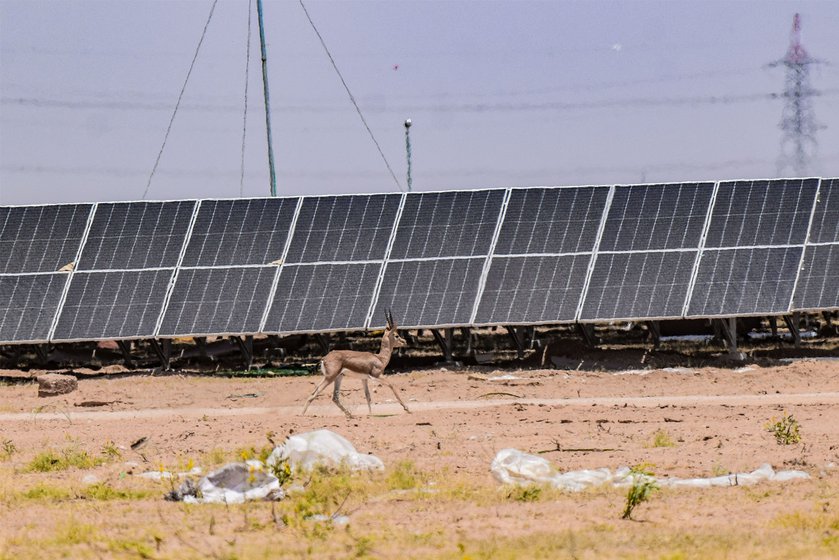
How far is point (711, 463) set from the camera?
14.9 metres

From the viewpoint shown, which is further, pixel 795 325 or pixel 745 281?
pixel 795 325

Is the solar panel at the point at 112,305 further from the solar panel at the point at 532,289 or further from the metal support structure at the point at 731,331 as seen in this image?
the metal support structure at the point at 731,331

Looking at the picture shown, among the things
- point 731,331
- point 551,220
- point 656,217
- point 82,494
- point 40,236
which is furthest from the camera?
point 40,236

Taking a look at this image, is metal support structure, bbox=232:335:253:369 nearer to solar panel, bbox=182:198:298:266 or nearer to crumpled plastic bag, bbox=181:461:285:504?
solar panel, bbox=182:198:298:266

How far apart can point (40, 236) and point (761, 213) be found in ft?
53.4

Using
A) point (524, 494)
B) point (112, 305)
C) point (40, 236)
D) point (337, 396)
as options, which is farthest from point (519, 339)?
point (524, 494)

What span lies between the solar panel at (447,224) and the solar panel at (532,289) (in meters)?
0.85

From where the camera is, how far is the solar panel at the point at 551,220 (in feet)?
94.7

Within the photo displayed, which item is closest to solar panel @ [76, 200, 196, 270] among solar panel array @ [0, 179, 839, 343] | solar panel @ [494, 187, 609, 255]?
solar panel array @ [0, 179, 839, 343]

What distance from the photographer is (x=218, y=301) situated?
2889 centimetres

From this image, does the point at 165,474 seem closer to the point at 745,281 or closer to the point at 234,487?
the point at 234,487

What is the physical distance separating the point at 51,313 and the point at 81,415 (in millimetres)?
6293

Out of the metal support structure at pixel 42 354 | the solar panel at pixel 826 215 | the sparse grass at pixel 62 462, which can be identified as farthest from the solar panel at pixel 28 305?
the solar panel at pixel 826 215

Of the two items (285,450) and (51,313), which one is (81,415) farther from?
(285,450)
